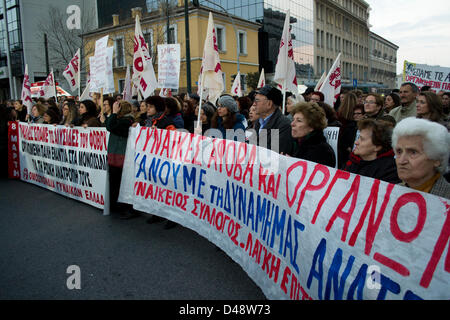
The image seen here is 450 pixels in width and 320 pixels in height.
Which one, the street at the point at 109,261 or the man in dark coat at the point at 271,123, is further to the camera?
the man in dark coat at the point at 271,123

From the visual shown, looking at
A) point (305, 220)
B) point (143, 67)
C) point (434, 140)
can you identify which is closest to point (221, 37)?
point (143, 67)

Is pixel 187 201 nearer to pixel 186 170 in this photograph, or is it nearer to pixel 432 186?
pixel 186 170

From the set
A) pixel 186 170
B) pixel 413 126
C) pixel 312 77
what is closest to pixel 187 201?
pixel 186 170

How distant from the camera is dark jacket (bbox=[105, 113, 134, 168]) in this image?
5.24m

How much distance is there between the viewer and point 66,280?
343 centimetres

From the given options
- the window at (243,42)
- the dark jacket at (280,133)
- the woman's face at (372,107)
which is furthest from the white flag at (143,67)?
the window at (243,42)

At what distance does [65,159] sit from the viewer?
652 cm

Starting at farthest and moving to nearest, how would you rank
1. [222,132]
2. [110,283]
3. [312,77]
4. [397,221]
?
[312,77] < [222,132] < [110,283] < [397,221]

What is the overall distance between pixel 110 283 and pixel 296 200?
1964mm

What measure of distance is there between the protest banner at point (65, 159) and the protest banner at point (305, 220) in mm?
1654

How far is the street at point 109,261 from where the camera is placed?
3.18 metres

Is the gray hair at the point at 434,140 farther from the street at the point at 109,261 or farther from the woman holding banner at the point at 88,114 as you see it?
the woman holding banner at the point at 88,114

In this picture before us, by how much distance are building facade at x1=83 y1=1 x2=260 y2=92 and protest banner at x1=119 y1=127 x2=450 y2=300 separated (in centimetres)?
2415

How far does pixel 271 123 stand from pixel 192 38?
28.5m
